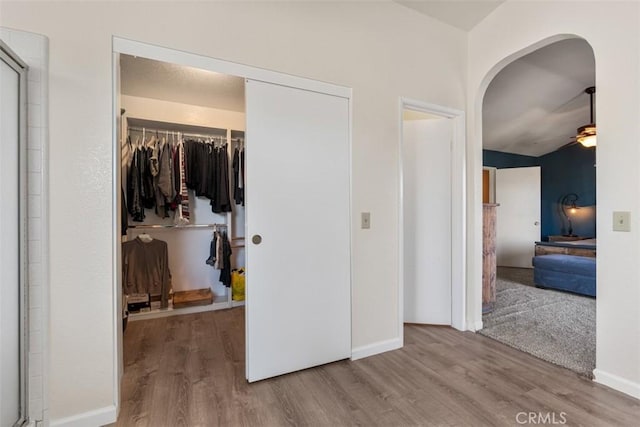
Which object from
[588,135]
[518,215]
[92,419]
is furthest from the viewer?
[518,215]

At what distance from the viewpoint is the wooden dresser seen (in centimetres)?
306

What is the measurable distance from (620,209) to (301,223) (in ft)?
6.35

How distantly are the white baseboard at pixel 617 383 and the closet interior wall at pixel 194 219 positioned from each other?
124 inches

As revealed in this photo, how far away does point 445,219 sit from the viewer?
8.89ft

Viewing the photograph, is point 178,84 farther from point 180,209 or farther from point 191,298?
point 191,298

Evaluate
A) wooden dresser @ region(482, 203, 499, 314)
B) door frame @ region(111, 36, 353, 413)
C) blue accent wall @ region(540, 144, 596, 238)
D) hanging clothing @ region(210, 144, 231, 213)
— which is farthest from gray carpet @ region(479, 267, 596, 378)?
blue accent wall @ region(540, 144, 596, 238)

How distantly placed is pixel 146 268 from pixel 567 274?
500cm

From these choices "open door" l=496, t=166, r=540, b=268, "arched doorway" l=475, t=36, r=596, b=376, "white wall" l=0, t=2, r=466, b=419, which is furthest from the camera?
"open door" l=496, t=166, r=540, b=268

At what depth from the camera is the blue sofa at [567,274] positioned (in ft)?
11.5

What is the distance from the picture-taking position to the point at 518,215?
5.70m

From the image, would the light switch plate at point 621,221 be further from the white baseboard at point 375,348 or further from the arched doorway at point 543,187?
the white baseboard at point 375,348

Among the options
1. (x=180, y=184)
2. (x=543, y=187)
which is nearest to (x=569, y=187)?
(x=543, y=187)

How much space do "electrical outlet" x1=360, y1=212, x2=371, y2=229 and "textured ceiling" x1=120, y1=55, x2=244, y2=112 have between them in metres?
1.60

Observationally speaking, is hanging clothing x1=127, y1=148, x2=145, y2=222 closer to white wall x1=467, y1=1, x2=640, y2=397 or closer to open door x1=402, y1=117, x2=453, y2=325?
open door x1=402, y1=117, x2=453, y2=325
